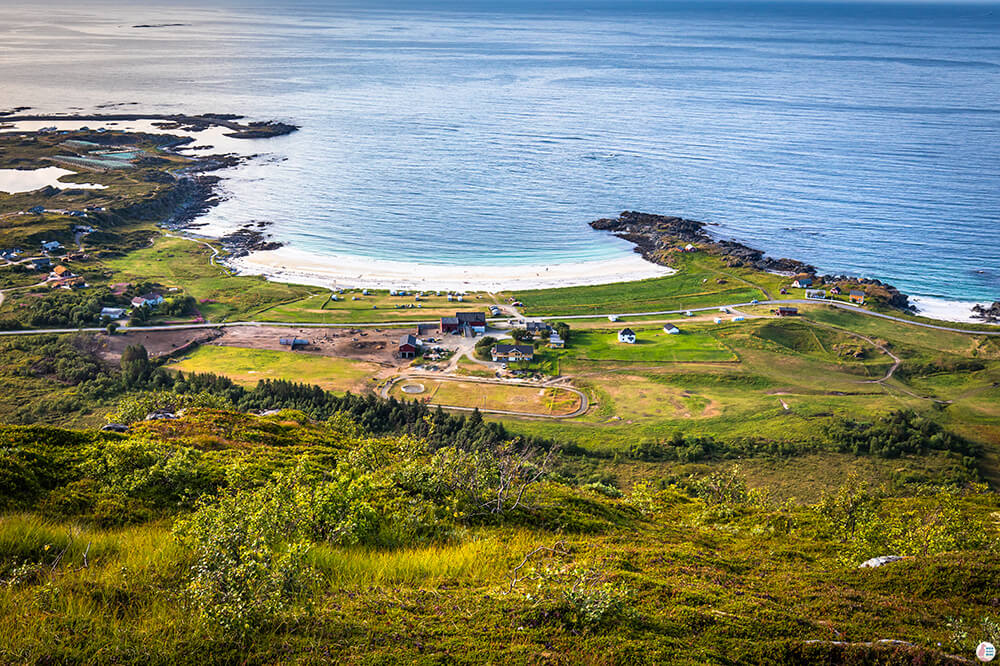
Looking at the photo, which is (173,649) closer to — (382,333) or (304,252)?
(382,333)

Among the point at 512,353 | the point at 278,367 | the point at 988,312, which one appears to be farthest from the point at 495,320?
the point at 988,312

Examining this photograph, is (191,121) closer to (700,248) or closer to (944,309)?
(700,248)

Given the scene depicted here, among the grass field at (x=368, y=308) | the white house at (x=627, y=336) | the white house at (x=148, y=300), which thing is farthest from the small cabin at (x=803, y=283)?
the white house at (x=148, y=300)

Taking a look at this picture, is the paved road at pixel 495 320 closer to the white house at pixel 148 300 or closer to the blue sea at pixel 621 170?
the white house at pixel 148 300

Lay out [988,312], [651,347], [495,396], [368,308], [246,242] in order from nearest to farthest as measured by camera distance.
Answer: [495,396]
[651,347]
[988,312]
[368,308]
[246,242]

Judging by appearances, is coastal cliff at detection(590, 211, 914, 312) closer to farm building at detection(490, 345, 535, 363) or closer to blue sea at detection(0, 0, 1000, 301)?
blue sea at detection(0, 0, 1000, 301)

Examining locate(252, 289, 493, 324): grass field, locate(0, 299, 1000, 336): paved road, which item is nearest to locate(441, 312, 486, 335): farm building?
locate(0, 299, 1000, 336): paved road
